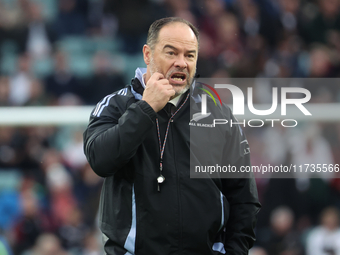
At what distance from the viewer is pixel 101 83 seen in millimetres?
3660

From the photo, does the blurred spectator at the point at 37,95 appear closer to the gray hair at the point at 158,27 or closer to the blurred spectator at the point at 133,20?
the blurred spectator at the point at 133,20

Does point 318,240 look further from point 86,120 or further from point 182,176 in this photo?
point 182,176

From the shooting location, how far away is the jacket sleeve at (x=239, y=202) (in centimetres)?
154

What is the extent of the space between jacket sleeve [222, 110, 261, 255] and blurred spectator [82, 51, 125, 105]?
7.19 ft

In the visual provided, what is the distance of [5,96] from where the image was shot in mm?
3568

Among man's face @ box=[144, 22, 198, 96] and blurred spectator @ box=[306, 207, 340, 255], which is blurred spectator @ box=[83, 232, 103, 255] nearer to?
blurred spectator @ box=[306, 207, 340, 255]

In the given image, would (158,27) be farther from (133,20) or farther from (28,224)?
(133,20)

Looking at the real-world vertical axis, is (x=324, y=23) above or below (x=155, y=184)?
above

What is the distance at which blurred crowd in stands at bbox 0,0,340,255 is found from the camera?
10.4 ft

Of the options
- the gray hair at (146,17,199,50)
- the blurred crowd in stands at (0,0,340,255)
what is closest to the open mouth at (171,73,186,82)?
the gray hair at (146,17,199,50)

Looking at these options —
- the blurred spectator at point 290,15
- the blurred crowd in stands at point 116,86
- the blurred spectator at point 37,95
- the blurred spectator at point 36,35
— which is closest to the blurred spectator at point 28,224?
the blurred crowd in stands at point 116,86

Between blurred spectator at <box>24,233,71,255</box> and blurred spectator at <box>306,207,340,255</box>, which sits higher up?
blurred spectator at <box>306,207,340,255</box>

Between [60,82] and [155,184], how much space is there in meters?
2.52

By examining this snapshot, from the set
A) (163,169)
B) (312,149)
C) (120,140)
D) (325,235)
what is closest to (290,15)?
Answer: (312,149)
